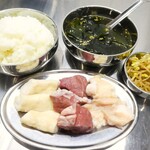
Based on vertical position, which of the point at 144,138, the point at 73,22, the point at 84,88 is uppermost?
the point at 73,22

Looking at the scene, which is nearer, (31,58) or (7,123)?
(7,123)

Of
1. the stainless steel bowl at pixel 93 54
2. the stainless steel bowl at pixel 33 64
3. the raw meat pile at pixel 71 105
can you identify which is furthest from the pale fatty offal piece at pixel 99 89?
the stainless steel bowl at pixel 33 64

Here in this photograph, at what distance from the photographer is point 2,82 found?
1.33 meters

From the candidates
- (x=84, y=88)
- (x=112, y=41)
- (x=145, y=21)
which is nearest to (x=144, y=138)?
(x=84, y=88)

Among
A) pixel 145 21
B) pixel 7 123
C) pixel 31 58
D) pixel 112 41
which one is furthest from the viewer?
pixel 145 21

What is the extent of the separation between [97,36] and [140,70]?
27 centimetres

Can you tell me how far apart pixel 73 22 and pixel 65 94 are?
19.0 inches

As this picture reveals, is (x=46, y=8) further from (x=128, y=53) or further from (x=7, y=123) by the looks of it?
(x=7, y=123)

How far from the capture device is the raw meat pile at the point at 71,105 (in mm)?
1086

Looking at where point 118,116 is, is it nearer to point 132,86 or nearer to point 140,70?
point 132,86

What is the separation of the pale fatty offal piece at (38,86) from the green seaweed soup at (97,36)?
0.25 metres

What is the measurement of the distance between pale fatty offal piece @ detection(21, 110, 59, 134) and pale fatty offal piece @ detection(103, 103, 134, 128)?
0.21 metres

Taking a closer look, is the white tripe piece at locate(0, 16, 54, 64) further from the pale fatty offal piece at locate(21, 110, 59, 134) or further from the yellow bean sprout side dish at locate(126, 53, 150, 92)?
the yellow bean sprout side dish at locate(126, 53, 150, 92)

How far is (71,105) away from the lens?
1124mm
